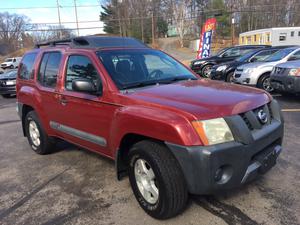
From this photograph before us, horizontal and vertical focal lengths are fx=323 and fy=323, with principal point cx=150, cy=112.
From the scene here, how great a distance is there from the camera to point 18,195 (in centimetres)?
409

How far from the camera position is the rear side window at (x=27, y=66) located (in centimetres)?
556

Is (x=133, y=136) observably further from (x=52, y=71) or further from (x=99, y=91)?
(x=52, y=71)

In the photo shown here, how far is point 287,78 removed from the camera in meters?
8.48

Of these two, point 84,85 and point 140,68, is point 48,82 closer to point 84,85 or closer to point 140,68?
point 84,85

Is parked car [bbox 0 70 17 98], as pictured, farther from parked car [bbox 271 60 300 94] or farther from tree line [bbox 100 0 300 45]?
tree line [bbox 100 0 300 45]

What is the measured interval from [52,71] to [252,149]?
10.6 feet

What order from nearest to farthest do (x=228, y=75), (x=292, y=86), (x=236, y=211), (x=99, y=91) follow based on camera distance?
1. (x=236, y=211)
2. (x=99, y=91)
3. (x=292, y=86)
4. (x=228, y=75)

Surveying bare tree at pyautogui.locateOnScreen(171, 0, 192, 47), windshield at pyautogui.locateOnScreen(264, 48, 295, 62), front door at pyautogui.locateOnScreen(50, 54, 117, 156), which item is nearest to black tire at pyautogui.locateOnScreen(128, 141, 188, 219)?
front door at pyautogui.locateOnScreen(50, 54, 117, 156)

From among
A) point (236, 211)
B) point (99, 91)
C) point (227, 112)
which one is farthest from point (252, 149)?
point (99, 91)

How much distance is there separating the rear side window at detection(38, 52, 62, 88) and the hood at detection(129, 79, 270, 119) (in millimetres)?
1765

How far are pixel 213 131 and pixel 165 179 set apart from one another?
0.62 metres

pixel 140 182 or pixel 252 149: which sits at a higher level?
pixel 252 149

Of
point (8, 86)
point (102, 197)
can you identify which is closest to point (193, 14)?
point (8, 86)

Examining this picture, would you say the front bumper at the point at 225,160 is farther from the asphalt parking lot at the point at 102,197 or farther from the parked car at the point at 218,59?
the parked car at the point at 218,59
